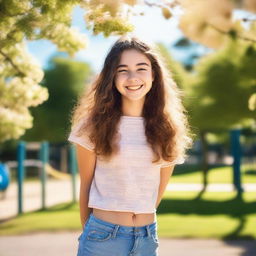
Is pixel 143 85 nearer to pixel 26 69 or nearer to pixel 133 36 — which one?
pixel 133 36

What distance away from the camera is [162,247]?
230 inches

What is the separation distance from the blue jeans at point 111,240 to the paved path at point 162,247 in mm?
3478

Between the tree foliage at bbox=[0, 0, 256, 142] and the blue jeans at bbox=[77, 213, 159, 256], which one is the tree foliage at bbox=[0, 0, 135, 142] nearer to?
the tree foliage at bbox=[0, 0, 256, 142]

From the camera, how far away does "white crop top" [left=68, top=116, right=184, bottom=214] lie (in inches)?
86.5

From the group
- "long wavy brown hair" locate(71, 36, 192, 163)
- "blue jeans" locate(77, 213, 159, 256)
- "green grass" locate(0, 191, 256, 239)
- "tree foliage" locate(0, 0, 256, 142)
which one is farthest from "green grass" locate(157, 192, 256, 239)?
"blue jeans" locate(77, 213, 159, 256)

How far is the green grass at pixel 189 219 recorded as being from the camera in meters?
6.92

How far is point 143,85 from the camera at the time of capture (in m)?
2.37

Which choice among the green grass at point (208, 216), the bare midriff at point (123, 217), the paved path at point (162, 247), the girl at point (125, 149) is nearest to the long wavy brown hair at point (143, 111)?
the girl at point (125, 149)

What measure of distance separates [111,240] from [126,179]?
0.28 metres

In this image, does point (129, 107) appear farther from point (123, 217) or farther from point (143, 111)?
point (123, 217)

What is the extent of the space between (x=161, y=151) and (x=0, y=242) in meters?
4.80

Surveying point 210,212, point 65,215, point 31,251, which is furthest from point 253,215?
point 31,251

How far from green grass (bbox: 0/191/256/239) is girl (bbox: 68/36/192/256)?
433cm

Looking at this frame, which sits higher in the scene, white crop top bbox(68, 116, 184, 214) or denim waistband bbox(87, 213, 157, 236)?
white crop top bbox(68, 116, 184, 214)
